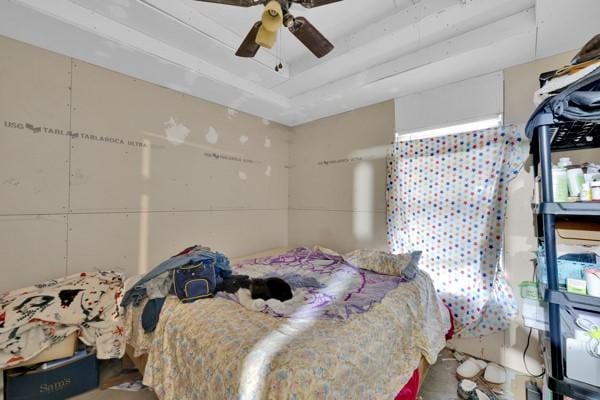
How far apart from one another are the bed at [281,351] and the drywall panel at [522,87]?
5.69ft

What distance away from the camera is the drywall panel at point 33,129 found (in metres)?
1.78

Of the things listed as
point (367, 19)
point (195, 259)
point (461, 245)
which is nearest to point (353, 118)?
point (367, 19)

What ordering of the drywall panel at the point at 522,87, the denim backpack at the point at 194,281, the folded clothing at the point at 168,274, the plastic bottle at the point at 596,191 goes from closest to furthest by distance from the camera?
the plastic bottle at the point at 596,191, the denim backpack at the point at 194,281, the folded clothing at the point at 168,274, the drywall panel at the point at 522,87

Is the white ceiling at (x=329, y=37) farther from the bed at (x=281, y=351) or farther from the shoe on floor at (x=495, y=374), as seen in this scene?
the shoe on floor at (x=495, y=374)

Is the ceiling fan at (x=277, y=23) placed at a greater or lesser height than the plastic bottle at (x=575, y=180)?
greater

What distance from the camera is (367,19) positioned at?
Result: 2.00 meters

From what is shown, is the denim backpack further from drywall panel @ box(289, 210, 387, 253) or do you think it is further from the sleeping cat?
drywall panel @ box(289, 210, 387, 253)

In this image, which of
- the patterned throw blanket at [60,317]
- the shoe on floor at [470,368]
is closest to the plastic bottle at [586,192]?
the shoe on floor at [470,368]

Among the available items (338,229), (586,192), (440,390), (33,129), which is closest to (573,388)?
(586,192)

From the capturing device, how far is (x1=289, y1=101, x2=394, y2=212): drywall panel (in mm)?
2875

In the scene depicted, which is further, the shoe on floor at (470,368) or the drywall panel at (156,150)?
the drywall panel at (156,150)

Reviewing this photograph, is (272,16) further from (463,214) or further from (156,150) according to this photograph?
(463,214)

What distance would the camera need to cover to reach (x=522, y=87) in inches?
80.5

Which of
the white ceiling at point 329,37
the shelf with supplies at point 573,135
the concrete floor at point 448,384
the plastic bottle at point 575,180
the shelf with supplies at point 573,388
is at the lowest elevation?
the concrete floor at point 448,384
